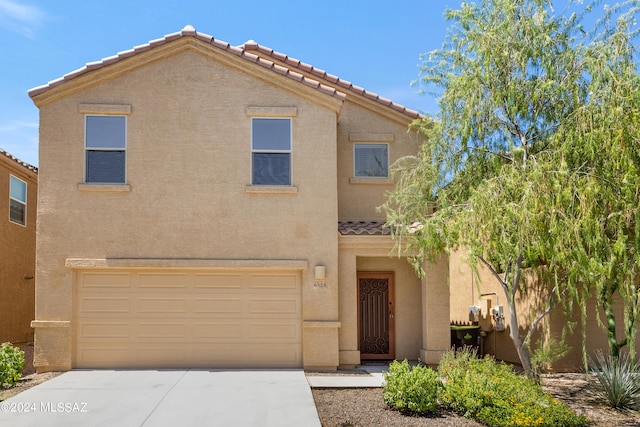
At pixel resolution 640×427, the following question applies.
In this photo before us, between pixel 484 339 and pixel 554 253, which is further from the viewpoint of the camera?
pixel 484 339

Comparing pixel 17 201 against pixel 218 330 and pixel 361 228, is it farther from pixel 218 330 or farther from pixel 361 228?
pixel 361 228

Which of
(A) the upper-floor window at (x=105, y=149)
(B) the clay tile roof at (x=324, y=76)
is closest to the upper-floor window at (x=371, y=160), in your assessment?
(B) the clay tile roof at (x=324, y=76)

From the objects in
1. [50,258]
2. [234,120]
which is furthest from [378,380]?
[50,258]

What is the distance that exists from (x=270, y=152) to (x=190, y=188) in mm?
2069

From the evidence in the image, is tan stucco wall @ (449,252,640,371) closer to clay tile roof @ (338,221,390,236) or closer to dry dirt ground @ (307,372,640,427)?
dry dirt ground @ (307,372,640,427)

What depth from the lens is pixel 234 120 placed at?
14797 millimetres

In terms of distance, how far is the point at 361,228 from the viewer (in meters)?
15.2

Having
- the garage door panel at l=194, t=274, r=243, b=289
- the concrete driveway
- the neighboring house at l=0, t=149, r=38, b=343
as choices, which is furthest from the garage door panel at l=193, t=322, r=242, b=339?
the neighboring house at l=0, t=149, r=38, b=343

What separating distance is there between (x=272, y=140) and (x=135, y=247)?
4.06 metres

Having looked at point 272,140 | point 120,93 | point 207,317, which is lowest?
point 207,317

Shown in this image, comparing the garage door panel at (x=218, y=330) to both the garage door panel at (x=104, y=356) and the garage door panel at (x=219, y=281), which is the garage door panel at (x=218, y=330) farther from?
the garage door panel at (x=104, y=356)

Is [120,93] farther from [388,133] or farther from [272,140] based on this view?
[388,133]

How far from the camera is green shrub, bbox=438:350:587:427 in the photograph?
9875mm

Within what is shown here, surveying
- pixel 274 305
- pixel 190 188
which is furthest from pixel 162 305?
pixel 190 188
